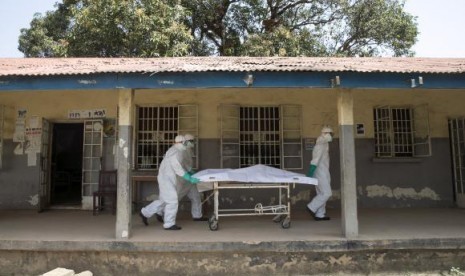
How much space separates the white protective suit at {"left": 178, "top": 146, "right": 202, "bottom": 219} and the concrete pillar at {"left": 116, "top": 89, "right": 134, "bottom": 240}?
1.35m

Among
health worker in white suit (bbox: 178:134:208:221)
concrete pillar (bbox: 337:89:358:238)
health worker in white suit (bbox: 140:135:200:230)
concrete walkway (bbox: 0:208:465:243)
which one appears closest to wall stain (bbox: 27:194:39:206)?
concrete walkway (bbox: 0:208:465:243)

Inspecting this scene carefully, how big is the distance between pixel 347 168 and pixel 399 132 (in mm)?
3806

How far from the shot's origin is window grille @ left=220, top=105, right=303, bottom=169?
8773 mm

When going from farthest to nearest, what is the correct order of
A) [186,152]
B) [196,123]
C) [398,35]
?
1. [398,35]
2. [196,123]
3. [186,152]

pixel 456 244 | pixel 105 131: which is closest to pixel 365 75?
pixel 456 244

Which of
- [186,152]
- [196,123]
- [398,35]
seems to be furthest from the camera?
[398,35]

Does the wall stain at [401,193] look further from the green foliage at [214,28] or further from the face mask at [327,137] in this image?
the green foliage at [214,28]

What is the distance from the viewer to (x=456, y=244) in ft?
19.4

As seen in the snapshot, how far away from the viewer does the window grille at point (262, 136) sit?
28.8 feet

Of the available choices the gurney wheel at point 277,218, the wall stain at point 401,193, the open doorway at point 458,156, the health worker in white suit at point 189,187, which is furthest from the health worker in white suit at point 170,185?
the open doorway at point 458,156

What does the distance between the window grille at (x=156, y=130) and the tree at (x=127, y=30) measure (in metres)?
4.36

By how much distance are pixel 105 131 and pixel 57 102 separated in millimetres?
1232

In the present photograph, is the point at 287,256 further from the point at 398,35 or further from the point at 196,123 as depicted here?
the point at 398,35

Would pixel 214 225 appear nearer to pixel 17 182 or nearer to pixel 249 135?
pixel 249 135
